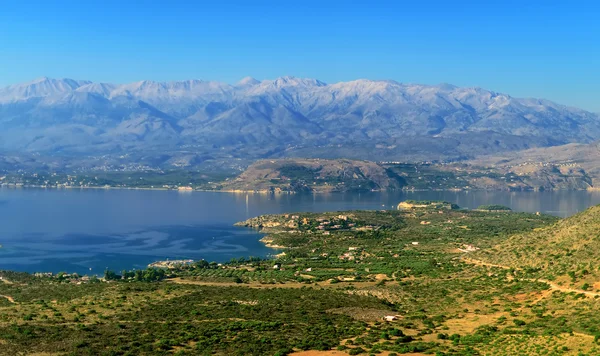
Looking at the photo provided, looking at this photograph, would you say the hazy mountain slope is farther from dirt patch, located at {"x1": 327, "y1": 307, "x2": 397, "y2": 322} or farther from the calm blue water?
the calm blue water

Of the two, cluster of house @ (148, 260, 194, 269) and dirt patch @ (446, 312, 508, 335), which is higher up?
dirt patch @ (446, 312, 508, 335)

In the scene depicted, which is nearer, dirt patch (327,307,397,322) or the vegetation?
the vegetation

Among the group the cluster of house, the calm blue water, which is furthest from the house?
the calm blue water

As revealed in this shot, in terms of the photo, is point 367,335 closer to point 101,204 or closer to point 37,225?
point 37,225

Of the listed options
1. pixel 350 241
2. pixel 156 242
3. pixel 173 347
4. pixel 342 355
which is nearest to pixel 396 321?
pixel 342 355

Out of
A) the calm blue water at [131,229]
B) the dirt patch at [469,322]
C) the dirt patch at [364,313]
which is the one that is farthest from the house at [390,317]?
the calm blue water at [131,229]
